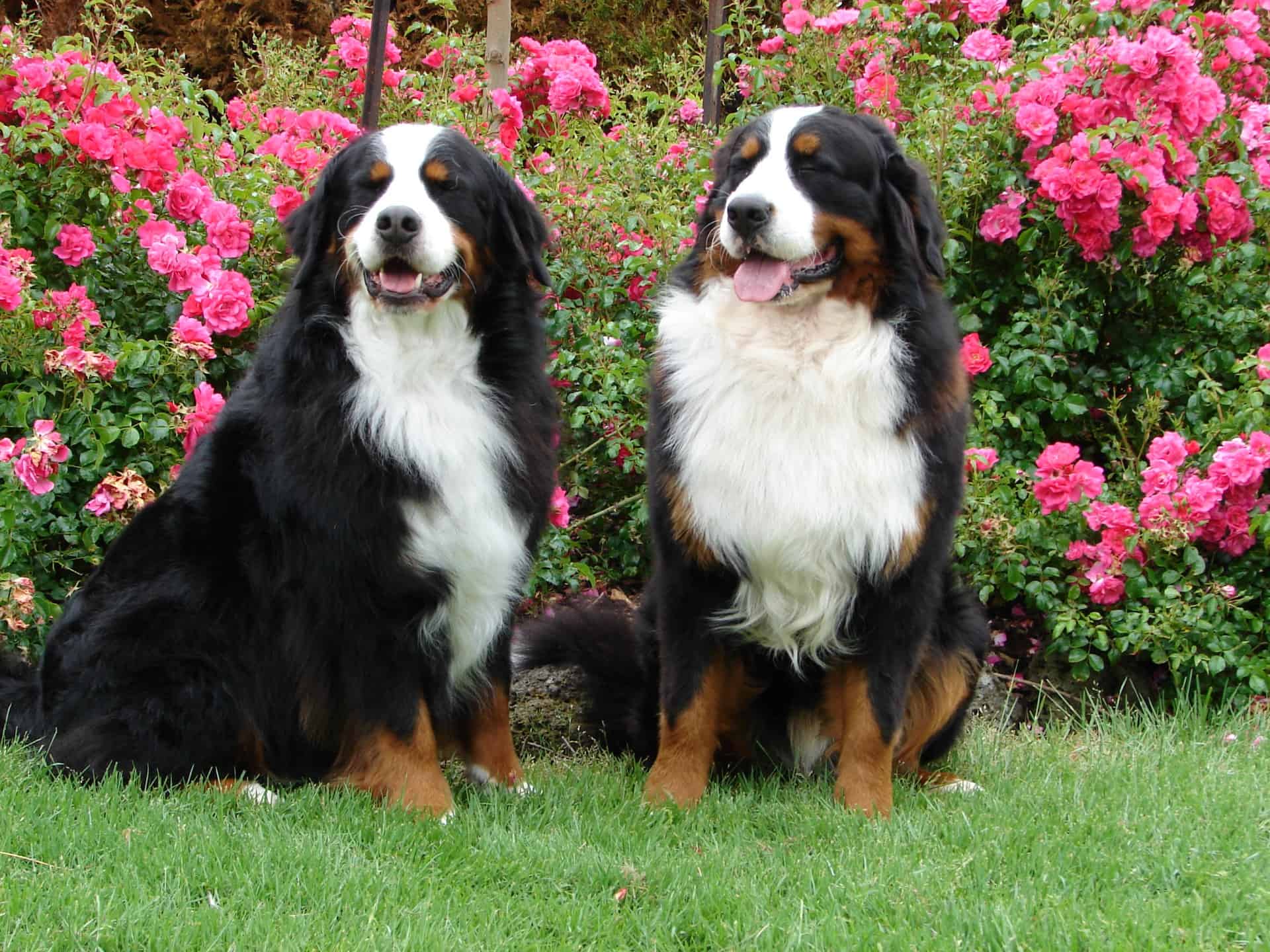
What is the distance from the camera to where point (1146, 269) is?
480cm

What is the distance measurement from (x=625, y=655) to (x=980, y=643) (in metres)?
1.08

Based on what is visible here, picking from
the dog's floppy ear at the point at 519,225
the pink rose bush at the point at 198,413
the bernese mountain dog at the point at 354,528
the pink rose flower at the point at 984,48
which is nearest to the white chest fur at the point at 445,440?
the bernese mountain dog at the point at 354,528

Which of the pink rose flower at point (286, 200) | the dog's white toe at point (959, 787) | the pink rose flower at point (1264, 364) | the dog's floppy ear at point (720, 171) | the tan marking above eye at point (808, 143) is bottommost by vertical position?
the dog's white toe at point (959, 787)

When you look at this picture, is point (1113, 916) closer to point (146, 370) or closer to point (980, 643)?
point (980, 643)

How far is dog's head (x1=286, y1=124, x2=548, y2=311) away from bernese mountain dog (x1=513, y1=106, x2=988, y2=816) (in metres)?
0.49

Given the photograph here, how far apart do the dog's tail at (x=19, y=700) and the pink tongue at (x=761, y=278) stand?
2.25 metres

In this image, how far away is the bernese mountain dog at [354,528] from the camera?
3.24 meters

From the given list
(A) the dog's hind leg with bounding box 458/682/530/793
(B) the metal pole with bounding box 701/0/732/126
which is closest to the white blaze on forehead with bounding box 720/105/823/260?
(A) the dog's hind leg with bounding box 458/682/530/793

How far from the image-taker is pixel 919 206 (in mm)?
3316

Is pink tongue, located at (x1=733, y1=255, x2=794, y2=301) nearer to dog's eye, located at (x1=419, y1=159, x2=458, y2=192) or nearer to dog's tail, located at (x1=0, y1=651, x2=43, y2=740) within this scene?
dog's eye, located at (x1=419, y1=159, x2=458, y2=192)

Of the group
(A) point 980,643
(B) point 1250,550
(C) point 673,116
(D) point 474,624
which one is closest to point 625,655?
(D) point 474,624

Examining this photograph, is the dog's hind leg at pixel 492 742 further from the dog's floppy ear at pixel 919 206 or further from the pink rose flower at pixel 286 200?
the pink rose flower at pixel 286 200

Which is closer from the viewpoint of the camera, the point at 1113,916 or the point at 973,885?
the point at 1113,916

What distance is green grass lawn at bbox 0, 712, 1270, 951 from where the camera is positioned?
2.45 m
